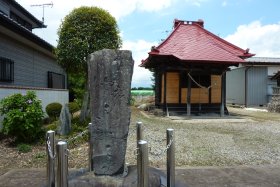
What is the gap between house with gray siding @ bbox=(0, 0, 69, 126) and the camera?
40.9ft

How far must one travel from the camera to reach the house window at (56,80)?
65.8 feet

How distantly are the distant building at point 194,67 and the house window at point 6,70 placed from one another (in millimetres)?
6551

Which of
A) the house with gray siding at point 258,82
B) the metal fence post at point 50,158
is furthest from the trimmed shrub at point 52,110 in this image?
the house with gray siding at point 258,82

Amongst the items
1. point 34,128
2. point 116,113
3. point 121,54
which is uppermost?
point 121,54

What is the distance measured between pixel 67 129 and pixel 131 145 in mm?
2334

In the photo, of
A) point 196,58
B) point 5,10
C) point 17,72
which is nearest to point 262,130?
point 196,58

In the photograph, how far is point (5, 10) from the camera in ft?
58.6

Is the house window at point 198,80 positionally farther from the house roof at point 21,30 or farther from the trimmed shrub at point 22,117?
the trimmed shrub at point 22,117

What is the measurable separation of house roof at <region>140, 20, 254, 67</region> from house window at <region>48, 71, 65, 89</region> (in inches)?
237

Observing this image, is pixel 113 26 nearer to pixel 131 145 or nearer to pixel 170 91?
pixel 131 145

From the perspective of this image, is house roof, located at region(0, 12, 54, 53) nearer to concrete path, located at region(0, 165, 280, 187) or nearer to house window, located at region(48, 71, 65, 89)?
house window, located at region(48, 71, 65, 89)

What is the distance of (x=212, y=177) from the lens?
638 centimetres

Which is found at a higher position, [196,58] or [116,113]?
[196,58]

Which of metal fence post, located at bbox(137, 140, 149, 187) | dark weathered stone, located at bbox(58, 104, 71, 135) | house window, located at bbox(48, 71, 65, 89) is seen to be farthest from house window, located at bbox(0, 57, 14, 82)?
metal fence post, located at bbox(137, 140, 149, 187)
